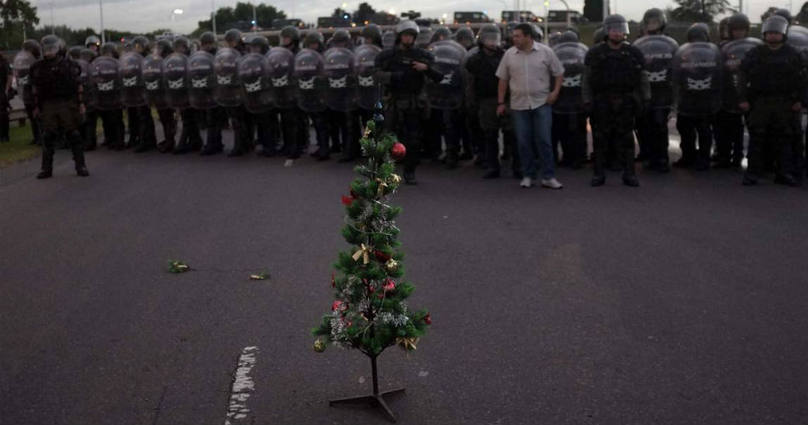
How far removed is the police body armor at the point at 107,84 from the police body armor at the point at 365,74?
17.5 feet

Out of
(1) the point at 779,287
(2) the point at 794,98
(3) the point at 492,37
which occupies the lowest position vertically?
(1) the point at 779,287

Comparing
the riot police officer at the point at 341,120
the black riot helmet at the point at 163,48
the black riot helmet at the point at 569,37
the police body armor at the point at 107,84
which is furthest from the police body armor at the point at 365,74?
the police body armor at the point at 107,84

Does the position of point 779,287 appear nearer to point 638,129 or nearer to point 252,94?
point 638,129

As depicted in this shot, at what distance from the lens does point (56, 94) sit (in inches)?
587

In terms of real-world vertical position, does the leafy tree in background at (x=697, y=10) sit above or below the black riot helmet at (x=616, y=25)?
above

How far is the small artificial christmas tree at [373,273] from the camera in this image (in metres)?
5.16

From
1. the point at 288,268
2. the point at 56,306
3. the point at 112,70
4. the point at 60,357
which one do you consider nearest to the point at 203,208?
the point at 288,268

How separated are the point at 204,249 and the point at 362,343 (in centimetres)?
461

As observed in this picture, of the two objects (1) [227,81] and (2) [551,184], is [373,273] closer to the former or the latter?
(2) [551,184]

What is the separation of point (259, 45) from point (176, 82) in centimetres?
165

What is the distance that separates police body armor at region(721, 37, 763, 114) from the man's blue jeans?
97.3 inches

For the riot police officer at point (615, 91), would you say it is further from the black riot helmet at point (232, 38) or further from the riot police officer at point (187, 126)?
the riot police officer at point (187, 126)

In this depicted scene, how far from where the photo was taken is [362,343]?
519 cm

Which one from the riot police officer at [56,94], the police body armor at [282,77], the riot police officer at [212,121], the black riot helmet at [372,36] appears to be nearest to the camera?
the riot police officer at [56,94]
